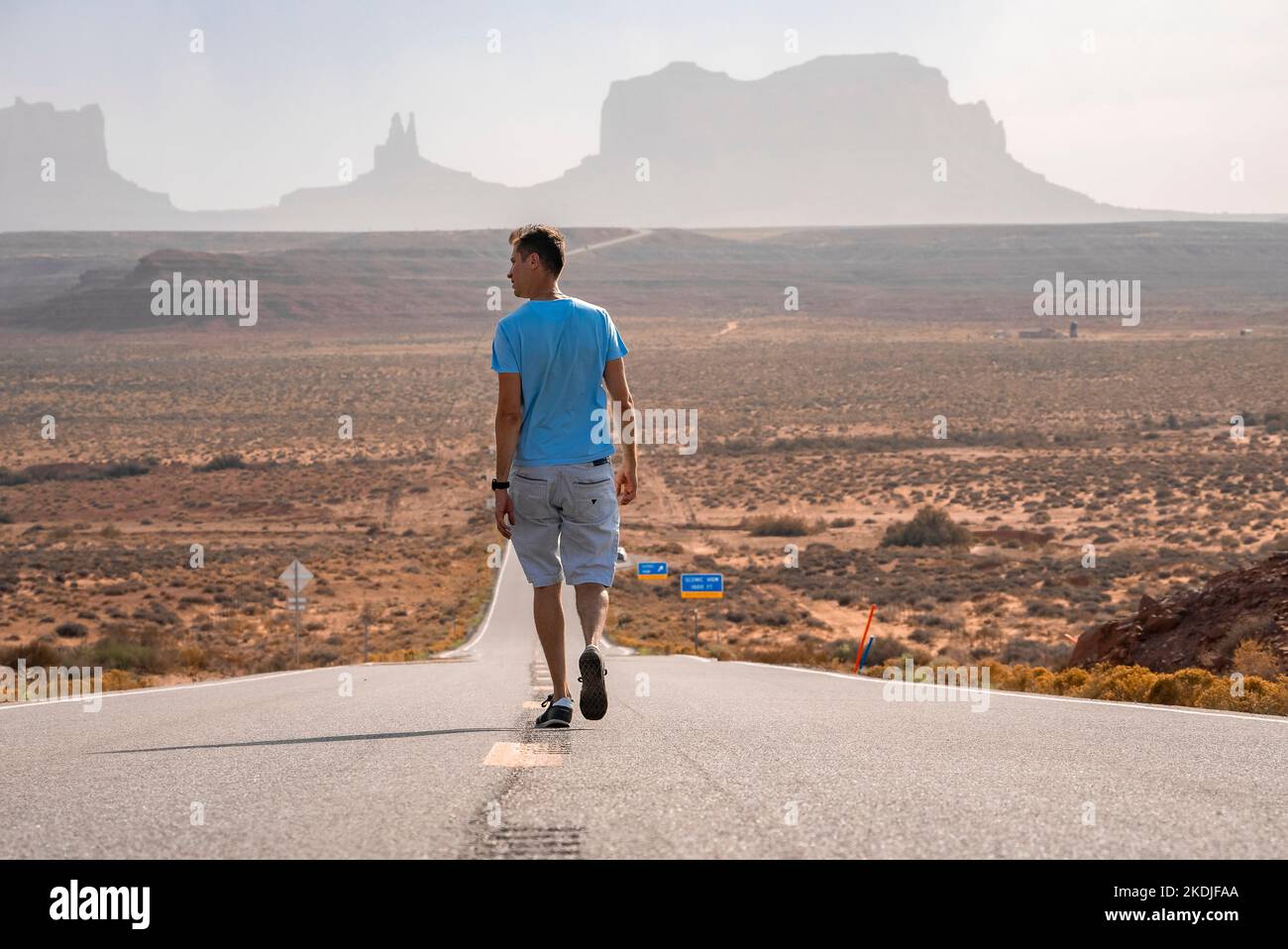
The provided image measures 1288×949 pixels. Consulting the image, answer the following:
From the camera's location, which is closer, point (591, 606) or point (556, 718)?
point (591, 606)

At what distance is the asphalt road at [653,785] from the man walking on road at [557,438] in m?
0.80

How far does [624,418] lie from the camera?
6.25 meters

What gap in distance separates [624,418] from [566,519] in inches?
21.9

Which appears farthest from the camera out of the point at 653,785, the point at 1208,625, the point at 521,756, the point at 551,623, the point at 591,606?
the point at 1208,625

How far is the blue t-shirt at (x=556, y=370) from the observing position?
20.0 feet

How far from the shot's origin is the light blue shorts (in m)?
A: 6.11

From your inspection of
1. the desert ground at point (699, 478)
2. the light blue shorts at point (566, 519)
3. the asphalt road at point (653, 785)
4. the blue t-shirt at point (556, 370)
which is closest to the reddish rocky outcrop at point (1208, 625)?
the asphalt road at point (653, 785)

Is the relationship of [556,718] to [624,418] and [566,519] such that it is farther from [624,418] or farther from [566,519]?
[624,418]

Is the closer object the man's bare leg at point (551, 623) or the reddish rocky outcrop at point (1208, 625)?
the man's bare leg at point (551, 623)

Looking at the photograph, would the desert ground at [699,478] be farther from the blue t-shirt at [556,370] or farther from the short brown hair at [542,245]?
the short brown hair at [542,245]

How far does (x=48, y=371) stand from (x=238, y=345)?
Answer: 27.8 m

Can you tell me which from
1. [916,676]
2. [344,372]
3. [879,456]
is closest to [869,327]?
[344,372]

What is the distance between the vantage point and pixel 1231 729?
7.61m

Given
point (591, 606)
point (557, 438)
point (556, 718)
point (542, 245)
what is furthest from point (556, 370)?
point (556, 718)
